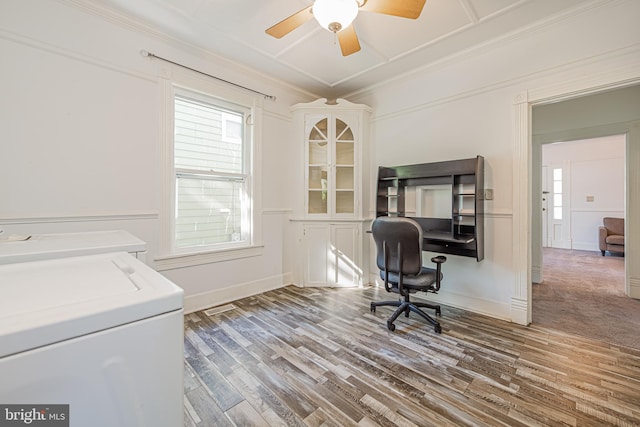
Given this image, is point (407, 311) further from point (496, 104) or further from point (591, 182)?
point (591, 182)

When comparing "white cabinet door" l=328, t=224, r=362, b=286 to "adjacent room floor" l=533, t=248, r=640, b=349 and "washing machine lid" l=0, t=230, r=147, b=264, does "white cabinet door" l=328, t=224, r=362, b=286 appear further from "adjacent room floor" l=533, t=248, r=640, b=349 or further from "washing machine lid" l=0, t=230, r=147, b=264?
"washing machine lid" l=0, t=230, r=147, b=264

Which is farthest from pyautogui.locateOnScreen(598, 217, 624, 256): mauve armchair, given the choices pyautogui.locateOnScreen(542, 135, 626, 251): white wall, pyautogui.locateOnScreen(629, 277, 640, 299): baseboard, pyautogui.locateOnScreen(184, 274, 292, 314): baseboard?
pyautogui.locateOnScreen(184, 274, 292, 314): baseboard

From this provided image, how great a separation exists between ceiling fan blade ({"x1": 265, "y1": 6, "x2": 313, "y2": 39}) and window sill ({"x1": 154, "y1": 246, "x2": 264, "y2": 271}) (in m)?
2.17

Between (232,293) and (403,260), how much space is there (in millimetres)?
1972

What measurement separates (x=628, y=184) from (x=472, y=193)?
7.03ft

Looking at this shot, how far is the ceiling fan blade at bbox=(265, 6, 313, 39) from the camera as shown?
184 cm

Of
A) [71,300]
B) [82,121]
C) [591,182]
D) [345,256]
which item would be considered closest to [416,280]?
[345,256]

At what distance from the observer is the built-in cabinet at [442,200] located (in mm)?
2674

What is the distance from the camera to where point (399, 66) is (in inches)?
123

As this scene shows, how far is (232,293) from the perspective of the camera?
3.16 metres

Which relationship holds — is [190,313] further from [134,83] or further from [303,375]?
[134,83]

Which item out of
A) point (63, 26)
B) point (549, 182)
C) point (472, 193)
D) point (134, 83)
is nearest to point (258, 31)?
point (134, 83)

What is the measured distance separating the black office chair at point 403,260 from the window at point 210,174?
1.69 m
